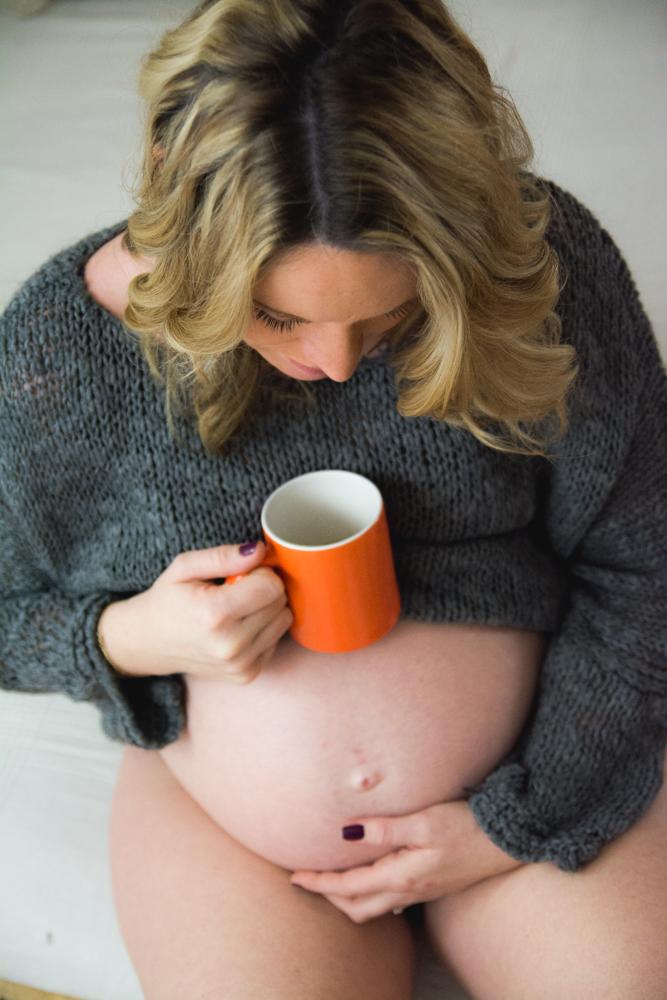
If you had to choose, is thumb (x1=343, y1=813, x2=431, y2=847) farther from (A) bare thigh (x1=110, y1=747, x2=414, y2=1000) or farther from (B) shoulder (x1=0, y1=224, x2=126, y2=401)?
(B) shoulder (x1=0, y1=224, x2=126, y2=401)

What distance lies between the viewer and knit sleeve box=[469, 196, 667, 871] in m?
0.89

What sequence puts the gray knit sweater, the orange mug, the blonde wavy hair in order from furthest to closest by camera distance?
the gray knit sweater, the orange mug, the blonde wavy hair

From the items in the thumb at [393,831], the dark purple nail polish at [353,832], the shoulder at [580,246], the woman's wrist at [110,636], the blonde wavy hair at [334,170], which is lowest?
the dark purple nail polish at [353,832]

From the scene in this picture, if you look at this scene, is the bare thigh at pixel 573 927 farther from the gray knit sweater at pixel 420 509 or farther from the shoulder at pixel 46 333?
the shoulder at pixel 46 333

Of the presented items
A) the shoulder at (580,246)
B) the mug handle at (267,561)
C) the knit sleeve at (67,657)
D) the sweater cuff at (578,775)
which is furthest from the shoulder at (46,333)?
the sweater cuff at (578,775)

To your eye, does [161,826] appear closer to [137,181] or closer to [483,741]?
[483,741]

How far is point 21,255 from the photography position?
162 cm

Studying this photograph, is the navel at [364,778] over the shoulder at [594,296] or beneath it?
beneath

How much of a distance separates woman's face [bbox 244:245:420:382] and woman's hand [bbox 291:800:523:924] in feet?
1.43

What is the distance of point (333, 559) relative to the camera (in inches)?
29.7

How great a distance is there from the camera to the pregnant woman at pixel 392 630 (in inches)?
31.6

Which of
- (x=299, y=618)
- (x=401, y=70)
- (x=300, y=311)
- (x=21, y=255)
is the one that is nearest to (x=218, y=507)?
(x=299, y=618)

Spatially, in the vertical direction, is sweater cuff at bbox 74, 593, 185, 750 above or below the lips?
below

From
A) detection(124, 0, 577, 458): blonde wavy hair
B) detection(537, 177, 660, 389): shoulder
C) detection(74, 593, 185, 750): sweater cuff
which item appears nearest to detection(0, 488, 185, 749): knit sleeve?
detection(74, 593, 185, 750): sweater cuff
